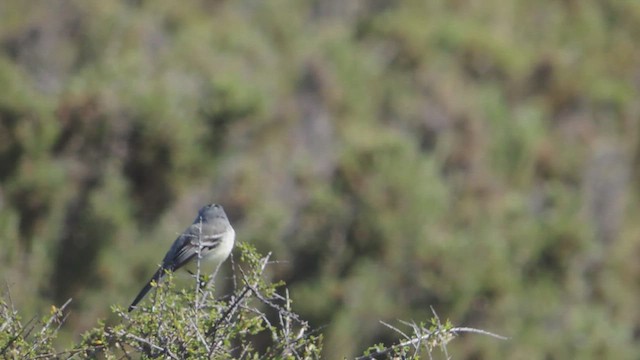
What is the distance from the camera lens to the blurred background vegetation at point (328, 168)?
36.4ft

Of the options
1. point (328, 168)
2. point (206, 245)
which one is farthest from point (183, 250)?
point (328, 168)

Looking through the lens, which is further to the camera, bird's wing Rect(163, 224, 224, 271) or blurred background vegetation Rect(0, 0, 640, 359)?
blurred background vegetation Rect(0, 0, 640, 359)

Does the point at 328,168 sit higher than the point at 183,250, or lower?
lower

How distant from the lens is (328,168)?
13.2m

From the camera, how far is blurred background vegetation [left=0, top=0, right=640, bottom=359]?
1109 centimetres

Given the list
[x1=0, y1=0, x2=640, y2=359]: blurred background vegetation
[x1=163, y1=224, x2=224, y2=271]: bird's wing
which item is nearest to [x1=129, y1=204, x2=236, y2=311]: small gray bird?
[x1=163, y1=224, x2=224, y2=271]: bird's wing

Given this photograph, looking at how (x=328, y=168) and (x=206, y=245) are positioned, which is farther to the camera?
(x=328, y=168)

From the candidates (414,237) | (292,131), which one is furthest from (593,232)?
(292,131)

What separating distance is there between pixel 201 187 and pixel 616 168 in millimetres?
6263

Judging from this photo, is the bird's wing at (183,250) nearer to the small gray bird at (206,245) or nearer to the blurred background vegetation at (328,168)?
the small gray bird at (206,245)

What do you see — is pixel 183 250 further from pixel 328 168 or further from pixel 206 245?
pixel 328 168

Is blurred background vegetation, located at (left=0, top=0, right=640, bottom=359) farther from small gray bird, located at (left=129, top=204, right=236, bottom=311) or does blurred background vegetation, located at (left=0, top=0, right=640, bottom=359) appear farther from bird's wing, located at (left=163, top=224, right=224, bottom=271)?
bird's wing, located at (left=163, top=224, right=224, bottom=271)

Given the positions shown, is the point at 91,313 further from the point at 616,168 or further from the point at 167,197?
the point at 616,168

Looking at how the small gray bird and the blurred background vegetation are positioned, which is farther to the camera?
the blurred background vegetation
